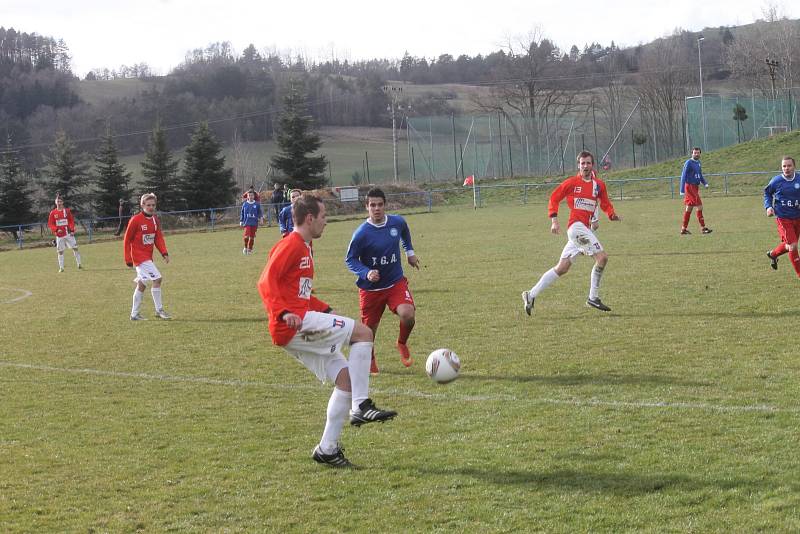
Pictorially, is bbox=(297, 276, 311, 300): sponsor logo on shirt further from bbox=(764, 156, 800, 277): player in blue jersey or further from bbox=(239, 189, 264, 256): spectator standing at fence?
bbox=(239, 189, 264, 256): spectator standing at fence

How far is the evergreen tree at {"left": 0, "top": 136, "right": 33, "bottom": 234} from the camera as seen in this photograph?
2052 inches

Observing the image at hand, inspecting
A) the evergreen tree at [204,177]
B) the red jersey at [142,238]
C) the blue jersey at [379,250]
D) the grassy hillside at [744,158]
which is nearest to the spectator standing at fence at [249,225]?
the red jersey at [142,238]

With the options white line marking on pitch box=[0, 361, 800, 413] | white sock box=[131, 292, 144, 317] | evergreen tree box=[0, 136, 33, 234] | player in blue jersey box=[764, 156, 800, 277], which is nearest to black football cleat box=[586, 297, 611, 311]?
player in blue jersey box=[764, 156, 800, 277]

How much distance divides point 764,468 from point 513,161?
188 feet

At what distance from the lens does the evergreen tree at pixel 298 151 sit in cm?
6077

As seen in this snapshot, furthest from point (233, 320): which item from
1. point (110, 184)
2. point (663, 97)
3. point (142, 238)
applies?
point (663, 97)

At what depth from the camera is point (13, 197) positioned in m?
52.4

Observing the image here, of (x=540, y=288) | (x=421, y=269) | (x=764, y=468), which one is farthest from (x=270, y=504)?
(x=421, y=269)

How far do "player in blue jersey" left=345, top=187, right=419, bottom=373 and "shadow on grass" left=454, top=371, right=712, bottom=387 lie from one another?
3.49 feet

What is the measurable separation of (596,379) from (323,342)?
11.2ft

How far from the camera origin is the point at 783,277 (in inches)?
600

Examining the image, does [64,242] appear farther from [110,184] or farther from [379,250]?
[110,184]

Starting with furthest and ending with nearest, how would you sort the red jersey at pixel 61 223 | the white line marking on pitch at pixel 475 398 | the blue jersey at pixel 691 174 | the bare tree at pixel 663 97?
1. the bare tree at pixel 663 97
2. the red jersey at pixel 61 223
3. the blue jersey at pixel 691 174
4. the white line marking on pitch at pixel 475 398

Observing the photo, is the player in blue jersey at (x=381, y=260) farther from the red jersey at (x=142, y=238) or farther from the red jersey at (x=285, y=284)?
the red jersey at (x=142, y=238)
